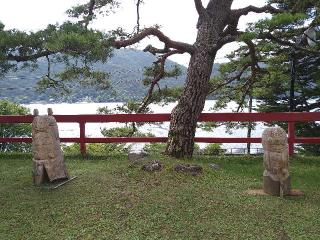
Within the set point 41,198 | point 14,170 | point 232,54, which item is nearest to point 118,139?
point 14,170

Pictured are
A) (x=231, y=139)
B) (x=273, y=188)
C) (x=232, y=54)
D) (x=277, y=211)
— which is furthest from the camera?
(x=232, y=54)

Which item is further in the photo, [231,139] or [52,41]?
[231,139]

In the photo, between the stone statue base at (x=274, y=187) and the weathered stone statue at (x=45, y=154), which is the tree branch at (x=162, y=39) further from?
the stone statue base at (x=274, y=187)

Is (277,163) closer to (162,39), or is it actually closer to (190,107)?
(190,107)

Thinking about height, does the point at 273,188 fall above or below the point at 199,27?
below

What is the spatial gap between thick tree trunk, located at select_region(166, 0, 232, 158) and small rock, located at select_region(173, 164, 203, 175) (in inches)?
53.0

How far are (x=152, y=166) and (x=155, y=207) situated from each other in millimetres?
1701

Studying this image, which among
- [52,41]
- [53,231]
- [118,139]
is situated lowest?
[53,231]

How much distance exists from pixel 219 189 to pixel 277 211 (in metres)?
1.34

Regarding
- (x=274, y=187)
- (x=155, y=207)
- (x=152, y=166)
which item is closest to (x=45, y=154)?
(x=152, y=166)

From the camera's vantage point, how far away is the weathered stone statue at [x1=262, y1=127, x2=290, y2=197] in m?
7.09

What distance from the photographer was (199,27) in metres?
9.88

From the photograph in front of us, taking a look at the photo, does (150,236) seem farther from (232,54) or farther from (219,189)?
(232,54)

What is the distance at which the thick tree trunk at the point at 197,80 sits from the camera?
9469mm
